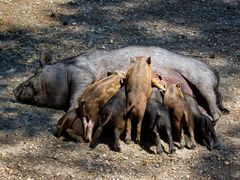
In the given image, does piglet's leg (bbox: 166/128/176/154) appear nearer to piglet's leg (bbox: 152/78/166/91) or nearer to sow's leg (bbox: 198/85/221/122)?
piglet's leg (bbox: 152/78/166/91)

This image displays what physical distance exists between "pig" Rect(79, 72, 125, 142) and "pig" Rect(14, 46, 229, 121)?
0.52 metres

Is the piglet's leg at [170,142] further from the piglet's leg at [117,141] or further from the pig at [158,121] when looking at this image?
the piglet's leg at [117,141]

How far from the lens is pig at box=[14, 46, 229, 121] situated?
6.45 metres

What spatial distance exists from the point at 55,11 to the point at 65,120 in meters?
4.29

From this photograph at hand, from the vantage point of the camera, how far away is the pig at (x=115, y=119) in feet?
18.0

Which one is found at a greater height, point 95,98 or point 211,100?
point 95,98

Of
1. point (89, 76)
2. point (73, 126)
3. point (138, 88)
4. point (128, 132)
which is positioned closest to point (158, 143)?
point (128, 132)

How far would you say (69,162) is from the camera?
540 centimetres

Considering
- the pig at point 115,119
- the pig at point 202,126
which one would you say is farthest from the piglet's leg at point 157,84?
the pig at point 115,119

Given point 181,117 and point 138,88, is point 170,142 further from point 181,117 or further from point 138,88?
point 138,88

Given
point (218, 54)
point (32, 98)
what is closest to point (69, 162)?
point (32, 98)

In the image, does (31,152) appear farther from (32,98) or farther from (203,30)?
(203,30)

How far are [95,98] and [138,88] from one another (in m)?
0.44

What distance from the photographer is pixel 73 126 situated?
568cm
